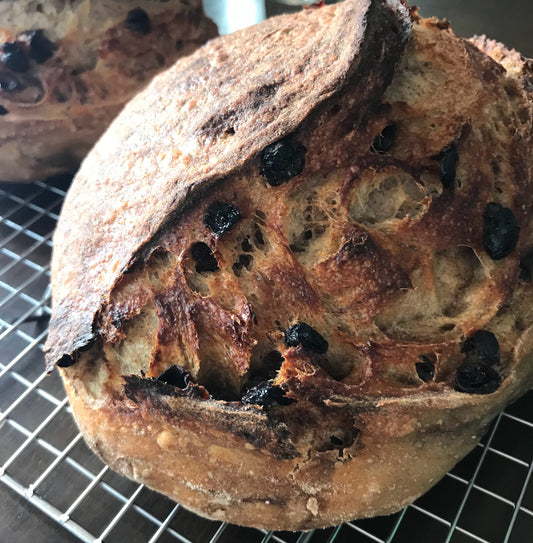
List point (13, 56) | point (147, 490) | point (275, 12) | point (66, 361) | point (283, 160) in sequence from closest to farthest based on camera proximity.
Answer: point (283, 160) → point (66, 361) → point (147, 490) → point (13, 56) → point (275, 12)

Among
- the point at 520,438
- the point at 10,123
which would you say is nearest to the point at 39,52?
the point at 10,123

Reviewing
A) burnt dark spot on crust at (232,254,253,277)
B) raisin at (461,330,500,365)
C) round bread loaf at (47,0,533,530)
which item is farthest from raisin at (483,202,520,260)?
burnt dark spot on crust at (232,254,253,277)

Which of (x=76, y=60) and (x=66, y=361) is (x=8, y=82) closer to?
(x=76, y=60)

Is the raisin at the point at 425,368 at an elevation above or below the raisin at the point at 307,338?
below

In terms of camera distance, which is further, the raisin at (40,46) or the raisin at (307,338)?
the raisin at (40,46)

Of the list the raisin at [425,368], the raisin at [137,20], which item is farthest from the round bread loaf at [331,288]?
the raisin at [137,20]

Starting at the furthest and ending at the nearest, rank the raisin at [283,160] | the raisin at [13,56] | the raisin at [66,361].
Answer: the raisin at [13,56] < the raisin at [66,361] < the raisin at [283,160]

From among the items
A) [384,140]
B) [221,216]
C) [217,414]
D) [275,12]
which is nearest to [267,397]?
[217,414]

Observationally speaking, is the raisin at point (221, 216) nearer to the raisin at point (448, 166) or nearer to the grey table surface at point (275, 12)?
the raisin at point (448, 166)
